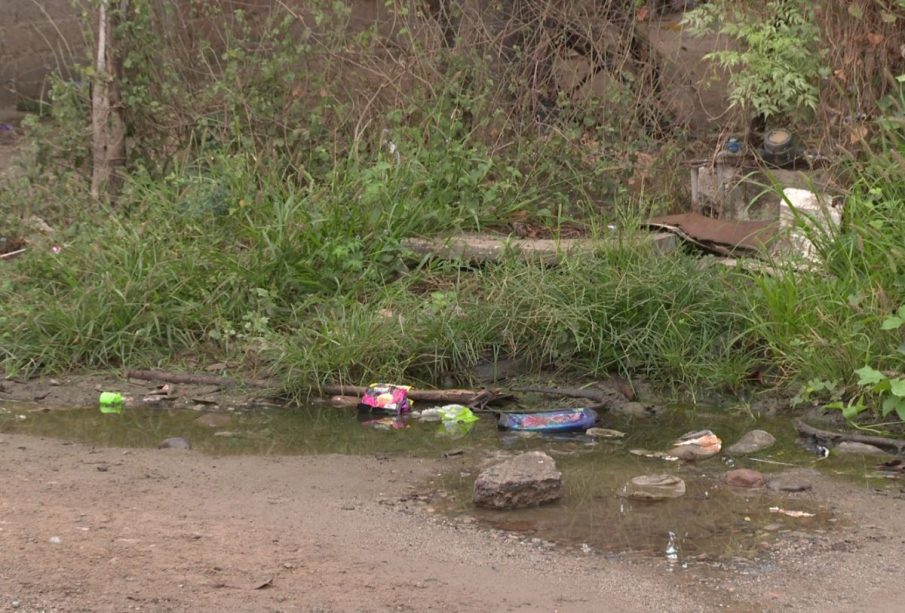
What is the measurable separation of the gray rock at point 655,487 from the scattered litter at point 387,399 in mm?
1417

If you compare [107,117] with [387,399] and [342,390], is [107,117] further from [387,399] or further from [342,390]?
[387,399]

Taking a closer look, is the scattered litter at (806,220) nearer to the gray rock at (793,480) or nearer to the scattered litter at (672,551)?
the gray rock at (793,480)

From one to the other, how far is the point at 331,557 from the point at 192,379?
259cm

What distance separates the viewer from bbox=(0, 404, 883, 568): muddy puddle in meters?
3.80

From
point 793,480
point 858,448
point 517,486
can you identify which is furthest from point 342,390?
point 858,448

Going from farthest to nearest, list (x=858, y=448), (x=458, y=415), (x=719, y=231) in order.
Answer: (x=719, y=231) < (x=458, y=415) < (x=858, y=448)

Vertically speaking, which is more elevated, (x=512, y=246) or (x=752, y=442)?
(x=512, y=246)

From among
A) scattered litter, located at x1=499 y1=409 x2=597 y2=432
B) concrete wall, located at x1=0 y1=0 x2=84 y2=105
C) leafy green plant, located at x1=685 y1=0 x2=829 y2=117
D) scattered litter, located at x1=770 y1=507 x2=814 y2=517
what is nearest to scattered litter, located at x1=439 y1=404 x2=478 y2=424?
scattered litter, located at x1=499 y1=409 x2=597 y2=432

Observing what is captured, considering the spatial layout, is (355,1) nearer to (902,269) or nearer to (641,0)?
(641,0)

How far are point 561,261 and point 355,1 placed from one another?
3.02 meters

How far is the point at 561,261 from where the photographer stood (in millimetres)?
6223

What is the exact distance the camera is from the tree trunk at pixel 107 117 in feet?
24.6

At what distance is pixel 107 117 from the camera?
7.55 m

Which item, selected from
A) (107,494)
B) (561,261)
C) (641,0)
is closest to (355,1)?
(641,0)
